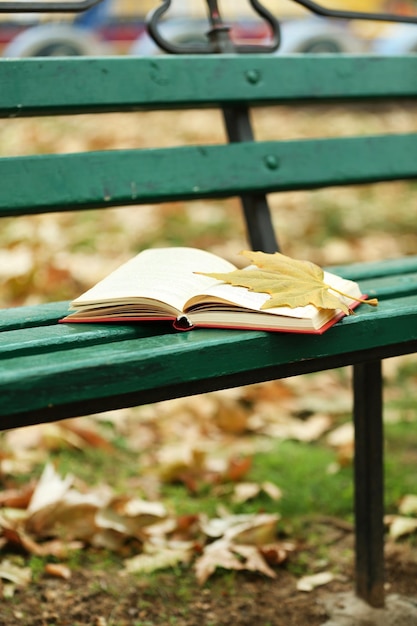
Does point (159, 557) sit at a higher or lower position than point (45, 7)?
lower

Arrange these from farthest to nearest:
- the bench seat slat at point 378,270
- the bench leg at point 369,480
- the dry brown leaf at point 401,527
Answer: the dry brown leaf at point 401,527 → the bench seat slat at point 378,270 → the bench leg at point 369,480

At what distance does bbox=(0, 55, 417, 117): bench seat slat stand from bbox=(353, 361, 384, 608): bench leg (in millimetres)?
711

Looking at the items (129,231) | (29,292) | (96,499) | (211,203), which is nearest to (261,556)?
(96,499)

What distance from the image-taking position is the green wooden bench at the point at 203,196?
1065mm

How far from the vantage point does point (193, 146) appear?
180 cm

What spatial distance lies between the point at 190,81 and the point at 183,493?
1.04m

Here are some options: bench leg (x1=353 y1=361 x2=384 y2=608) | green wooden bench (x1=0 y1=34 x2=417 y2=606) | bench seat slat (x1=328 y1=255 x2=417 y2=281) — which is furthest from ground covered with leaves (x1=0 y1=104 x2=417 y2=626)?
bench seat slat (x1=328 y1=255 x2=417 y2=281)

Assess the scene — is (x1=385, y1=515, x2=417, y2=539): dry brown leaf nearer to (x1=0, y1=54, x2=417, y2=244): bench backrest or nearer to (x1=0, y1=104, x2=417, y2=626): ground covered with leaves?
(x1=0, y1=104, x2=417, y2=626): ground covered with leaves

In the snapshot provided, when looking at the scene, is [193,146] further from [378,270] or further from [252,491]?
[252,491]

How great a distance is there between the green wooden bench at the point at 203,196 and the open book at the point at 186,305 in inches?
1.1

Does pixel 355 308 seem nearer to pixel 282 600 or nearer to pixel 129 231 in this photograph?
pixel 282 600

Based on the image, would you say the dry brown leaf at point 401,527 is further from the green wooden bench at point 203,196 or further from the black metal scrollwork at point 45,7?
the black metal scrollwork at point 45,7

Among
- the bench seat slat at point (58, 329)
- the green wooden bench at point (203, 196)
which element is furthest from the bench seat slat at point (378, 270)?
the bench seat slat at point (58, 329)

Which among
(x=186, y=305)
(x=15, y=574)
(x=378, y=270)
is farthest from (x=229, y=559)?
(x=186, y=305)
